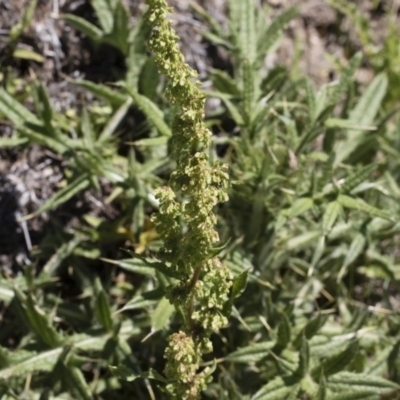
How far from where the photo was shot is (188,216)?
2.29 m

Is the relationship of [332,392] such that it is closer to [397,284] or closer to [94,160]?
[397,284]

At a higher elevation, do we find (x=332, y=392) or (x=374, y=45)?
(x=374, y=45)

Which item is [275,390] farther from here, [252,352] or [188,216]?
[188,216]

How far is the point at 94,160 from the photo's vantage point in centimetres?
361

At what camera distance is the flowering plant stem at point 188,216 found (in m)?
2.18

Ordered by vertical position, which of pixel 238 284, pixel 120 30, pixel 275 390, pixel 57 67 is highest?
pixel 120 30

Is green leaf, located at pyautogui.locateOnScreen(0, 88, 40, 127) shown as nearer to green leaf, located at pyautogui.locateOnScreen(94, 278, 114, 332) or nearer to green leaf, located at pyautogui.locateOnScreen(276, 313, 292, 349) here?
green leaf, located at pyautogui.locateOnScreen(94, 278, 114, 332)

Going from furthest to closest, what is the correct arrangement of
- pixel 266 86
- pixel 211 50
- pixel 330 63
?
pixel 330 63
pixel 211 50
pixel 266 86

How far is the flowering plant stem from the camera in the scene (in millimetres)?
2184

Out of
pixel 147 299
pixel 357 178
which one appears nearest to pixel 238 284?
pixel 147 299

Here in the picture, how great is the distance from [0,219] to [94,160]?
619 mm

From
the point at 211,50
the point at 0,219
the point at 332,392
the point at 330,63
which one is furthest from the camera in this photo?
the point at 330,63

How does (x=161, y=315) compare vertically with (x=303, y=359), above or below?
above

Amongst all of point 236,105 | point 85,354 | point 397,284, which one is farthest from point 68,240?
point 397,284
